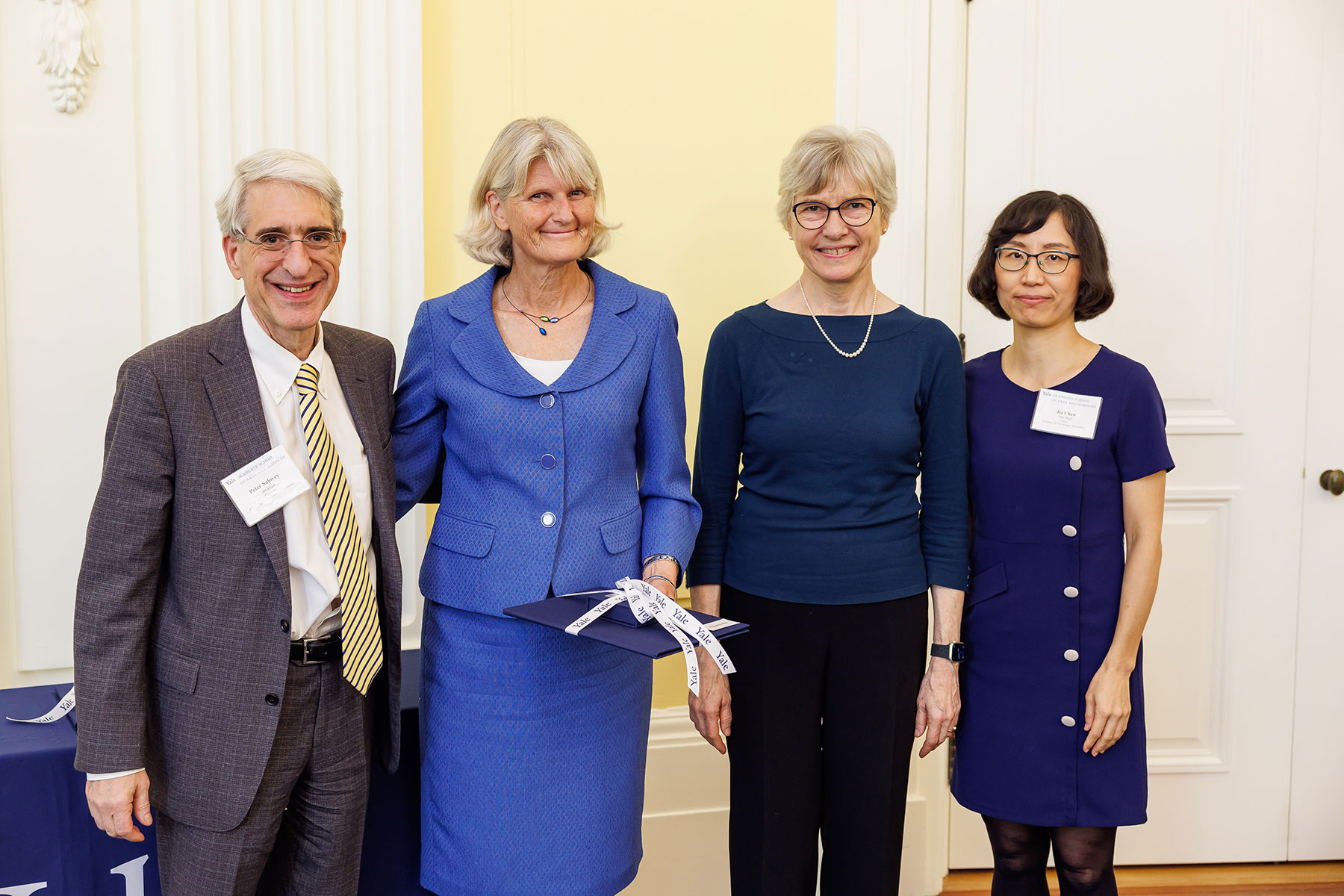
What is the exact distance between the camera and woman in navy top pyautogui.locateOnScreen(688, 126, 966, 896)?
1770mm

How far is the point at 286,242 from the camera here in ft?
4.76

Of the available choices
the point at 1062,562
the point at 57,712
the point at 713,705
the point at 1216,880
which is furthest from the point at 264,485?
the point at 1216,880

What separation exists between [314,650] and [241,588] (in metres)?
0.16

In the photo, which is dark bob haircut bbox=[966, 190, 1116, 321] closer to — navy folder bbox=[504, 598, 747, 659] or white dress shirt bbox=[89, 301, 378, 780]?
navy folder bbox=[504, 598, 747, 659]

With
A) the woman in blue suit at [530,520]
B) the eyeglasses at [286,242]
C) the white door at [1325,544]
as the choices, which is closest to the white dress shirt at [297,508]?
the eyeglasses at [286,242]

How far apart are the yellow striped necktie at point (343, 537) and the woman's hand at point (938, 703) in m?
1.06

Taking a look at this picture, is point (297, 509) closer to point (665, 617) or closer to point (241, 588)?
point (241, 588)

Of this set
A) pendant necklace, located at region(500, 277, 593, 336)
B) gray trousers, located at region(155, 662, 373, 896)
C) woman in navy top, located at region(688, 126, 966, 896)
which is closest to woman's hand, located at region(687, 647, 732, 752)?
woman in navy top, located at region(688, 126, 966, 896)

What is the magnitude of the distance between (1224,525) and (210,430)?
2728mm

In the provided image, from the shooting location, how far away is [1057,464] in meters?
1.81

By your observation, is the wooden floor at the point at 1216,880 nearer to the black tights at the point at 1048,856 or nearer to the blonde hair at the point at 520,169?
the black tights at the point at 1048,856

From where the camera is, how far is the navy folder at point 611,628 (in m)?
1.34

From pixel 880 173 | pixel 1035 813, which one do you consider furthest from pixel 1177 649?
pixel 880 173

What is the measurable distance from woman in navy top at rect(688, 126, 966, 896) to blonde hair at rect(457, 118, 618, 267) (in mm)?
437
